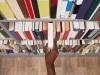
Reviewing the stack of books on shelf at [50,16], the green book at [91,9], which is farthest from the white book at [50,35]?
the green book at [91,9]

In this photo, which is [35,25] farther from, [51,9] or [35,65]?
[35,65]

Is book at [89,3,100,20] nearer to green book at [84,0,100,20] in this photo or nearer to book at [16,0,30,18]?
green book at [84,0,100,20]

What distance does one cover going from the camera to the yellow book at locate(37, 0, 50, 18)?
0.90m

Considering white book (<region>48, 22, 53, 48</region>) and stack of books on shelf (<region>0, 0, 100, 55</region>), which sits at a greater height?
stack of books on shelf (<region>0, 0, 100, 55</region>)

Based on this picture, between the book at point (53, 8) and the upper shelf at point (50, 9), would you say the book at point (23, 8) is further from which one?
the book at point (53, 8)

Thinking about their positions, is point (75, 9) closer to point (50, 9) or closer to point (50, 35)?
point (50, 9)

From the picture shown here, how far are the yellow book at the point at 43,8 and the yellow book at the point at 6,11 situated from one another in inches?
6.5

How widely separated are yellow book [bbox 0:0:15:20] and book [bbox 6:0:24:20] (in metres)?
0.02

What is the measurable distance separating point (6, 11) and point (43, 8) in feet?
0.68

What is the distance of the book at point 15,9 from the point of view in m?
0.90

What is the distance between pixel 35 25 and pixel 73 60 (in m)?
1.46

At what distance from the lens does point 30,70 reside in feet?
8.57

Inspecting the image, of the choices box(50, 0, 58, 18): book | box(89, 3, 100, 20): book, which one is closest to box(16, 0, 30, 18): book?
box(50, 0, 58, 18): book

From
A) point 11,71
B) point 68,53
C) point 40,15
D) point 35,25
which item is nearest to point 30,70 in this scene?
point 11,71
